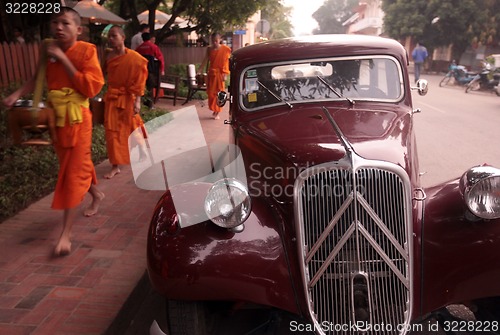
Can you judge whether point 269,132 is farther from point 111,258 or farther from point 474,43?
point 474,43

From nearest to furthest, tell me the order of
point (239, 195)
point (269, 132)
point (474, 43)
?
point (239, 195) < point (269, 132) < point (474, 43)

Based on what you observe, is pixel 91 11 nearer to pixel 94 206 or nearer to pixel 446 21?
pixel 94 206

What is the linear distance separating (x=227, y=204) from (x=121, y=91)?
3.44m

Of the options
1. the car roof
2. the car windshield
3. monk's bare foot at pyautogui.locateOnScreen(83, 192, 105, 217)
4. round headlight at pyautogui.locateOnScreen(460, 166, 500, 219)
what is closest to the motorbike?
the car roof

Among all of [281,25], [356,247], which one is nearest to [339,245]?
[356,247]

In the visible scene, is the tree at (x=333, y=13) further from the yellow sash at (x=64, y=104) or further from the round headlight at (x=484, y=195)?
the round headlight at (x=484, y=195)

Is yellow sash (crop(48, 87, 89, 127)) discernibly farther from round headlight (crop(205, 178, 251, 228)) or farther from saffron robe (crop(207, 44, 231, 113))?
saffron robe (crop(207, 44, 231, 113))

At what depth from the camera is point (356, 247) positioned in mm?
2270

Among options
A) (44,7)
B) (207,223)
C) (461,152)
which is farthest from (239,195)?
(44,7)

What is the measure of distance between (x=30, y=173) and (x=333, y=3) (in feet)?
272

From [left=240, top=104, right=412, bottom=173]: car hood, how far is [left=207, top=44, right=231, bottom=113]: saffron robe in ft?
24.0

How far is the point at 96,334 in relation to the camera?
2674 millimetres

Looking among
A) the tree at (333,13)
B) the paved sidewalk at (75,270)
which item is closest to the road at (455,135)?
the paved sidewalk at (75,270)

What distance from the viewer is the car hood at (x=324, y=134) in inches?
98.3
